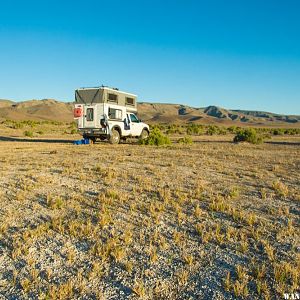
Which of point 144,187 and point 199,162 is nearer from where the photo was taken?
point 144,187

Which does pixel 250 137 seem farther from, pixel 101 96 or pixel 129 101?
pixel 101 96

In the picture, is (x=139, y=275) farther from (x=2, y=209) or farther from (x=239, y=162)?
(x=239, y=162)

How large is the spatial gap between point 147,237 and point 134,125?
1912cm

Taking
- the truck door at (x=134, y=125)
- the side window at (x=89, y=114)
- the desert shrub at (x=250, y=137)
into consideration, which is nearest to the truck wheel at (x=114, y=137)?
the truck door at (x=134, y=125)

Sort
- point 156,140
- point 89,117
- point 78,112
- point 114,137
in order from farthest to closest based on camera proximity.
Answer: point 156,140
point 114,137
point 78,112
point 89,117

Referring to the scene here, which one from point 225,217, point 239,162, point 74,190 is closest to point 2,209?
point 74,190

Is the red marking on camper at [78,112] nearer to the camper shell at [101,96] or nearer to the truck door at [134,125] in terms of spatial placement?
the camper shell at [101,96]

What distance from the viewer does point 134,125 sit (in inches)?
969

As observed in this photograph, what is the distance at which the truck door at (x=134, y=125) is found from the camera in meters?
24.3

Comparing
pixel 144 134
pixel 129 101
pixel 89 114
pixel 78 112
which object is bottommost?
pixel 144 134

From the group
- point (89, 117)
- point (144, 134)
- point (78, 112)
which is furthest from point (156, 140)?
point (78, 112)

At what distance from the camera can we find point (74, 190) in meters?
8.71

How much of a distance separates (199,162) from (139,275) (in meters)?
9.45

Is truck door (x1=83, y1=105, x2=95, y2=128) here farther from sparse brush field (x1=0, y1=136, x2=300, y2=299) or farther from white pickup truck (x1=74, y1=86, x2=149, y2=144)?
sparse brush field (x1=0, y1=136, x2=300, y2=299)
